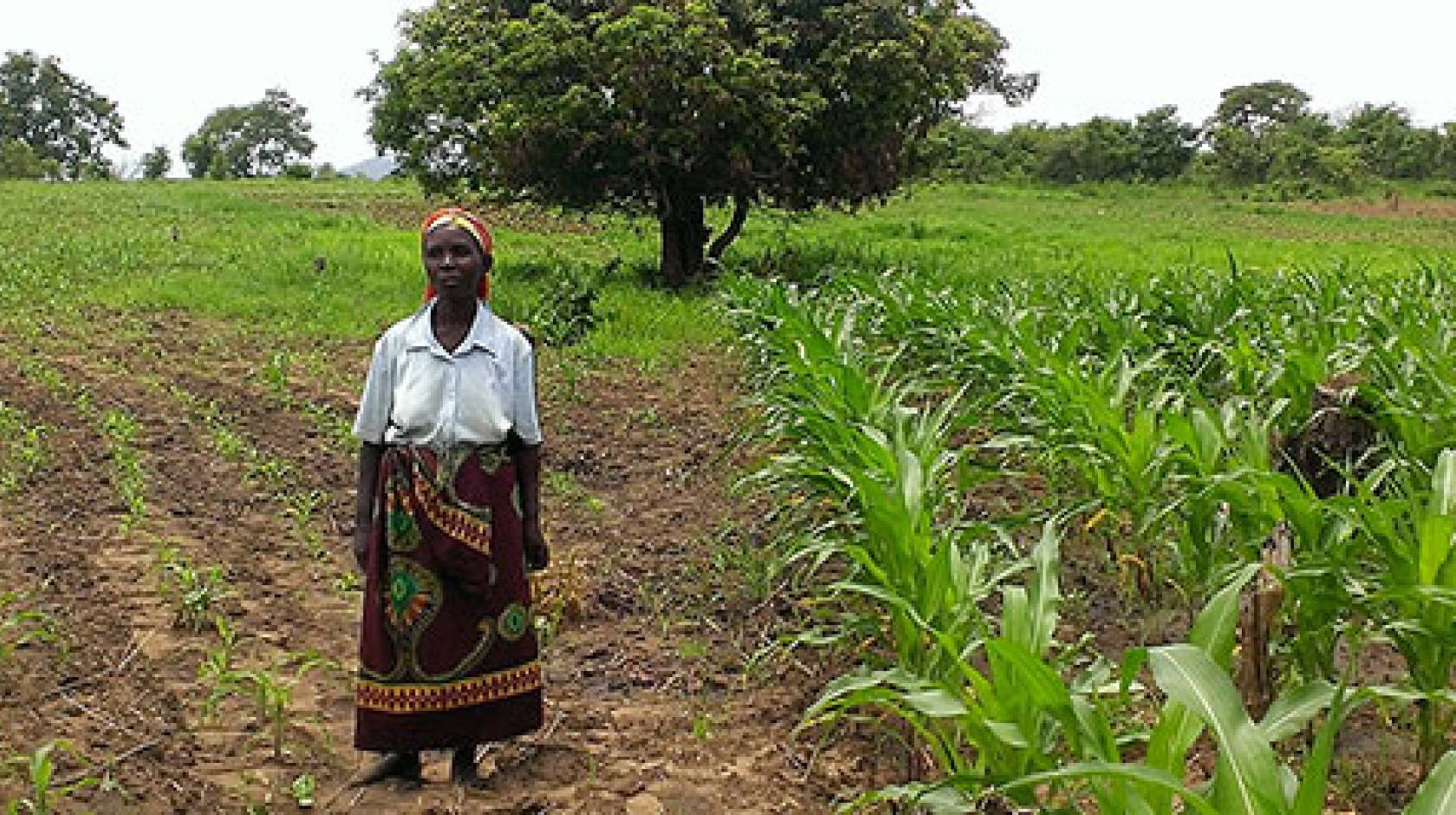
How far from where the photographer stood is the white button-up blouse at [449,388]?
334cm

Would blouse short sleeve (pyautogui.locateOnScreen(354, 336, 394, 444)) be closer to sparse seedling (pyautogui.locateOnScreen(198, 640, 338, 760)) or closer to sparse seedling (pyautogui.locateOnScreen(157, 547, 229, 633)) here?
sparse seedling (pyautogui.locateOnScreen(198, 640, 338, 760))

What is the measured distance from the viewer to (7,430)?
23.3 feet

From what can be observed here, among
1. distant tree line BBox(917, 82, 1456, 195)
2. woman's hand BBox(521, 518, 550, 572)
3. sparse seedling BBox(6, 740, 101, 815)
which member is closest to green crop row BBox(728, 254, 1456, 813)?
woman's hand BBox(521, 518, 550, 572)

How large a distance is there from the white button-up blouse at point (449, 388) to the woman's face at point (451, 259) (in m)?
0.10

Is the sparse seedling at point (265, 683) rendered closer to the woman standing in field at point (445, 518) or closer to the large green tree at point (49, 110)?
the woman standing in field at point (445, 518)

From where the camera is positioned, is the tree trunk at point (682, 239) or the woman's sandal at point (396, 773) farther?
the tree trunk at point (682, 239)

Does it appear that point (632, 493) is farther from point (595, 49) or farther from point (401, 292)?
point (401, 292)

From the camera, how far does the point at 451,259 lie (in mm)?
3312

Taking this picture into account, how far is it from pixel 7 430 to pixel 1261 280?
7.68 m

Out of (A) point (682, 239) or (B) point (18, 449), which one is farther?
(A) point (682, 239)

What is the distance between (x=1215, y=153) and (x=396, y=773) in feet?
127

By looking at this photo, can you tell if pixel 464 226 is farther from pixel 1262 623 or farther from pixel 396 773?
pixel 1262 623

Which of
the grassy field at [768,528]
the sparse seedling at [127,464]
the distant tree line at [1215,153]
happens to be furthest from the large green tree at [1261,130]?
the sparse seedling at [127,464]

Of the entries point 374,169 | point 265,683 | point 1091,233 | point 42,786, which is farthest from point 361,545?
point 374,169
